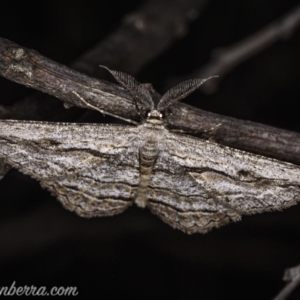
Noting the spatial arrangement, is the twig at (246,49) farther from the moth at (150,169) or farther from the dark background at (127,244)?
the moth at (150,169)

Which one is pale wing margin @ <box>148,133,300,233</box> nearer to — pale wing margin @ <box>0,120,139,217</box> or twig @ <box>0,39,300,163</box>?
twig @ <box>0,39,300,163</box>

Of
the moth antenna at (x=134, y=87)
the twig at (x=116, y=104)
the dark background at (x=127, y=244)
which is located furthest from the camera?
the dark background at (x=127, y=244)

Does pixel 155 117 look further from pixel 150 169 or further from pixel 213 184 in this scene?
pixel 213 184

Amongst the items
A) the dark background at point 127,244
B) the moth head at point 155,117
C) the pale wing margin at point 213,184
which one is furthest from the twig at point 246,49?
the moth head at point 155,117

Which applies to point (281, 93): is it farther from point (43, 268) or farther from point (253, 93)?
point (43, 268)

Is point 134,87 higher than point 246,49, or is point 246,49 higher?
point 246,49

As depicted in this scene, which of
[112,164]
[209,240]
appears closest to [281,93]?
[209,240]

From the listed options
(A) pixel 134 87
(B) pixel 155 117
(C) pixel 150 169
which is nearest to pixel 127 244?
(C) pixel 150 169
